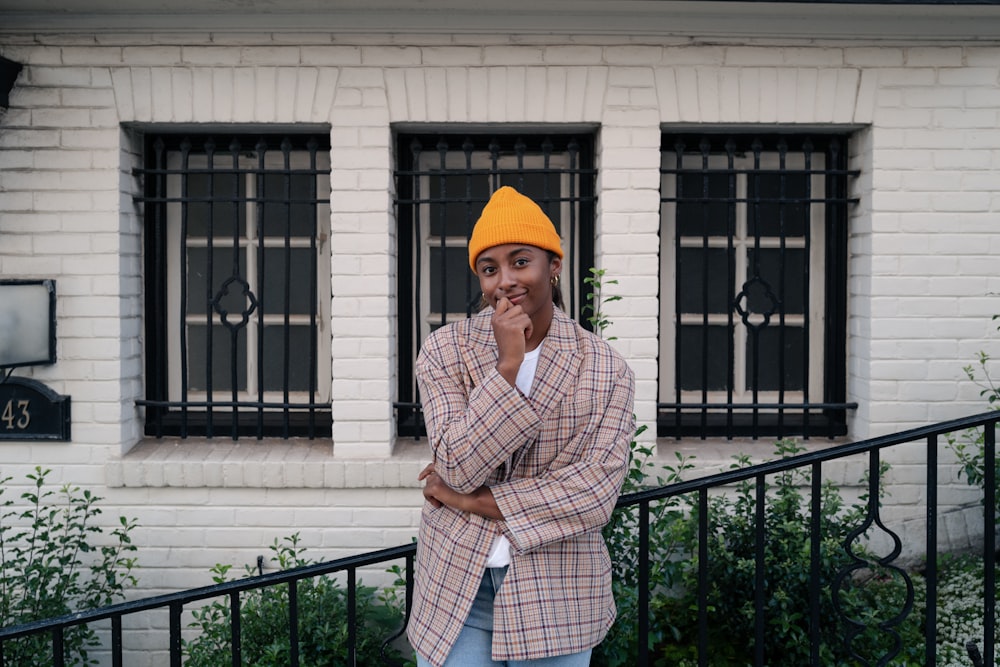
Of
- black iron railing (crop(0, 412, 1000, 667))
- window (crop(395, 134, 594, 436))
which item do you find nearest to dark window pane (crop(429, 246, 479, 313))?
window (crop(395, 134, 594, 436))

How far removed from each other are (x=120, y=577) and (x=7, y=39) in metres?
2.73

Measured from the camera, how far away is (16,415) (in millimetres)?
4664

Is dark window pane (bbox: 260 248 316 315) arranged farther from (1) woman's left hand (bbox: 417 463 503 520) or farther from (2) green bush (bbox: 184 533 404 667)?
(1) woman's left hand (bbox: 417 463 503 520)

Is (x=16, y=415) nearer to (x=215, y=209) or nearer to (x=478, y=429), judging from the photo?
(x=215, y=209)

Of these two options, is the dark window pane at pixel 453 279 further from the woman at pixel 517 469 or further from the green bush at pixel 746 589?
the woman at pixel 517 469

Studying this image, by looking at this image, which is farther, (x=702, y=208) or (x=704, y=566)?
(x=702, y=208)

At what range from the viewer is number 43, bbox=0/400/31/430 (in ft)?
15.3

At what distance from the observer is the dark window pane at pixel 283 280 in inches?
199

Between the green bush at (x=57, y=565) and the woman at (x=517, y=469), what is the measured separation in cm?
260

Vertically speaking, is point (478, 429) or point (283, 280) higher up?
point (283, 280)

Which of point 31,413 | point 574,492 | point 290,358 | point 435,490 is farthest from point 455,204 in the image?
point 574,492

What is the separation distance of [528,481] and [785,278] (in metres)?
3.25

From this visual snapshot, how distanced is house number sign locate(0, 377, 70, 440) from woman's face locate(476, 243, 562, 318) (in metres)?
3.20

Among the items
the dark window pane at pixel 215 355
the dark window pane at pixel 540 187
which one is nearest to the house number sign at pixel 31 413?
the dark window pane at pixel 215 355
